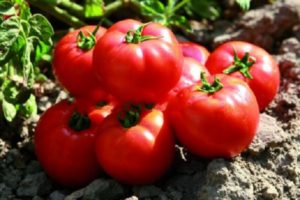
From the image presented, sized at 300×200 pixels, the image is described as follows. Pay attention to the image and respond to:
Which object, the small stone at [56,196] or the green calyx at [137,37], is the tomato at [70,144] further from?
the green calyx at [137,37]

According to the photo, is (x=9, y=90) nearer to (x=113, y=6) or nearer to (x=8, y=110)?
(x=8, y=110)

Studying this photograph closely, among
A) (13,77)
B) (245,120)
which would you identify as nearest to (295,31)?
(245,120)

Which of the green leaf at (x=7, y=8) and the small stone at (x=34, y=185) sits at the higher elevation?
the green leaf at (x=7, y=8)

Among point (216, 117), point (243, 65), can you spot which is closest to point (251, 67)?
point (243, 65)

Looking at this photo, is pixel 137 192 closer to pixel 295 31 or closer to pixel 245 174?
pixel 245 174

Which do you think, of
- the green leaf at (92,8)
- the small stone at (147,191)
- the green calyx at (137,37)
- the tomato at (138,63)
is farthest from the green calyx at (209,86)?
the green leaf at (92,8)
